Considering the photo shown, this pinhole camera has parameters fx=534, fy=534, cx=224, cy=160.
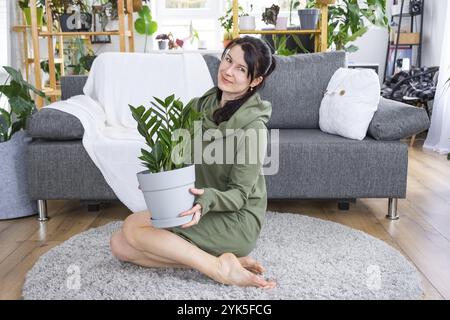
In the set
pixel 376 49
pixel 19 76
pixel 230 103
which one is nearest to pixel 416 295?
pixel 230 103

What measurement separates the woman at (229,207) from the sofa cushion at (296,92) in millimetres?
1264

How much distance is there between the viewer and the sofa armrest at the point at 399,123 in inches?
101

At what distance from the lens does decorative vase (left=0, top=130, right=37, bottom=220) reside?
2625 mm

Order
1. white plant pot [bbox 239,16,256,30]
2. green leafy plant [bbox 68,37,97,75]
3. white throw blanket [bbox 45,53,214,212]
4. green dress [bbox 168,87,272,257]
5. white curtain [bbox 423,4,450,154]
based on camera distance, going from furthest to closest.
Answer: white curtain [bbox 423,4,450,154] < green leafy plant [bbox 68,37,97,75] < white plant pot [bbox 239,16,256,30] < white throw blanket [bbox 45,53,214,212] < green dress [bbox 168,87,272,257]

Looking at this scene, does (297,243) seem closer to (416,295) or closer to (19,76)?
(416,295)

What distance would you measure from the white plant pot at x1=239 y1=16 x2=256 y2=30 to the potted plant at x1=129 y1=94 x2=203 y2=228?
2.85 m

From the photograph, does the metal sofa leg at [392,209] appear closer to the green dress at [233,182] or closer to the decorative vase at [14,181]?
the green dress at [233,182]

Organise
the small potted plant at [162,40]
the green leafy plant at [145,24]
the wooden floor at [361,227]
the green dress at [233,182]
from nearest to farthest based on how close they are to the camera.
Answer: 1. the green dress at [233,182]
2. the wooden floor at [361,227]
3. the small potted plant at [162,40]
4. the green leafy plant at [145,24]

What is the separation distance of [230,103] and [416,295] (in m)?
0.87

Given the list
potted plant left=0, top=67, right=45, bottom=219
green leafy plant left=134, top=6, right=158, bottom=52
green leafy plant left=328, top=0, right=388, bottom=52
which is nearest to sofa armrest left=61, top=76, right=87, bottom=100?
potted plant left=0, top=67, right=45, bottom=219

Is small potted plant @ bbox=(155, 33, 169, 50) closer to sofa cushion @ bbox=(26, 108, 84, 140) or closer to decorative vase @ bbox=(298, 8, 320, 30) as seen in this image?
decorative vase @ bbox=(298, 8, 320, 30)

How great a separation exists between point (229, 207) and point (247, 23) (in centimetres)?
283

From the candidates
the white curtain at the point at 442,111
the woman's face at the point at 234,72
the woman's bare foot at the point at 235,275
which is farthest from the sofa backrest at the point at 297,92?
the white curtain at the point at 442,111

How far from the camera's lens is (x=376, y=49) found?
6.53 m
